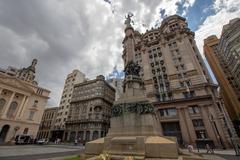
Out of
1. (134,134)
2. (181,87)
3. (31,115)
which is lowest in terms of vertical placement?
(134,134)

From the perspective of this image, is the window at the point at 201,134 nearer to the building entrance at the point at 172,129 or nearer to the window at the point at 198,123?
the window at the point at 198,123

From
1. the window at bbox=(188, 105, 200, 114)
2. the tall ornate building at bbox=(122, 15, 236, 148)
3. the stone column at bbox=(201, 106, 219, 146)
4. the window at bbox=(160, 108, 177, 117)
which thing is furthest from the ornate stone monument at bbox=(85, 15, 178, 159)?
the window at bbox=(188, 105, 200, 114)

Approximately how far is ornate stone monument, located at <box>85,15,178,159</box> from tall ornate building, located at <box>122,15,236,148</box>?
30.4 ft

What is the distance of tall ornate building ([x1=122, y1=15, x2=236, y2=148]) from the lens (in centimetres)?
2656

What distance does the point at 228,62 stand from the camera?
55.6 metres

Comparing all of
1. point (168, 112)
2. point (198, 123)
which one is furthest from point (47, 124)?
point (198, 123)

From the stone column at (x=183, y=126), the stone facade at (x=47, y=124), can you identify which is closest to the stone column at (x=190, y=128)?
the stone column at (x=183, y=126)

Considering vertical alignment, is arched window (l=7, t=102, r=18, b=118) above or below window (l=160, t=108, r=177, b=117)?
above

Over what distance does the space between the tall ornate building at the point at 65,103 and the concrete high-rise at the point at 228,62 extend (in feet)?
221

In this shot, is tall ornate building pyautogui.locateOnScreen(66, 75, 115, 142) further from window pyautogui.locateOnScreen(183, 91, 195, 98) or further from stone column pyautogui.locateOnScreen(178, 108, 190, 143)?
window pyautogui.locateOnScreen(183, 91, 195, 98)

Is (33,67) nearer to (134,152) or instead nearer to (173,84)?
(173,84)

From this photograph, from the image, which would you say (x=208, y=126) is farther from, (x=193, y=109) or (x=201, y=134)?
(x=193, y=109)

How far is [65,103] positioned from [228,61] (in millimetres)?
77508

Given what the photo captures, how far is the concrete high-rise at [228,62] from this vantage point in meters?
42.4
